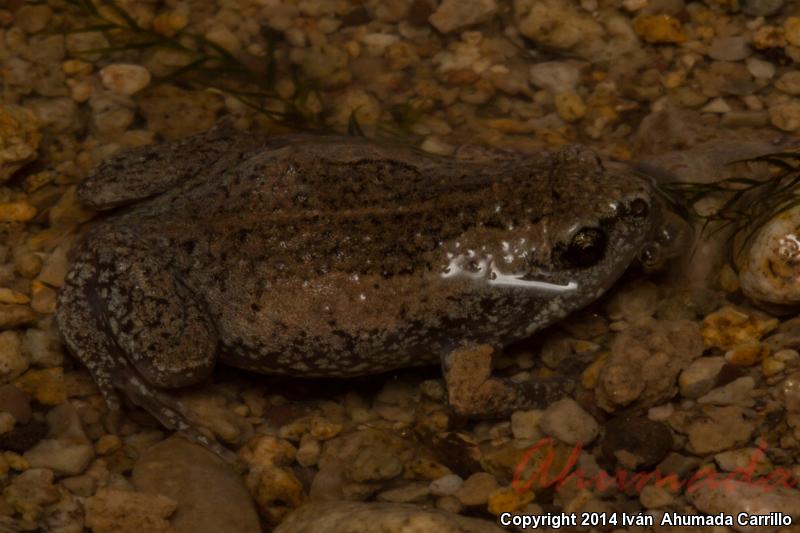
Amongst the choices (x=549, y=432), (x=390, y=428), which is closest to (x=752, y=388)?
(x=549, y=432)

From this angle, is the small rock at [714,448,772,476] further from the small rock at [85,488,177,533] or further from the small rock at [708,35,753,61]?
the small rock at [708,35,753,61]

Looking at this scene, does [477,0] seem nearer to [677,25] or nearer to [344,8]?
[344,8]

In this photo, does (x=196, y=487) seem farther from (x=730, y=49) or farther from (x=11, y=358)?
(x=730, y=49)

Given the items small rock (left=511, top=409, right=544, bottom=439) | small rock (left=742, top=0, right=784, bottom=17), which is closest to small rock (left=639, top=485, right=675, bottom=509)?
small rock (left=511, top=409, right=544, bottom=439)

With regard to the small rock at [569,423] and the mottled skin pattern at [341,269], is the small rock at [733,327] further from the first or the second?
the small rock at [569,423]

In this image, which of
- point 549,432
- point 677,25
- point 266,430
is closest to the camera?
point 549,432

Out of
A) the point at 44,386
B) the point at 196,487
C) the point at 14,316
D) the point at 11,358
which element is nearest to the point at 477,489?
the point at 196,487

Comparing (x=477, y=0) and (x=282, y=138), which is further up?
(x=477, y=0)
